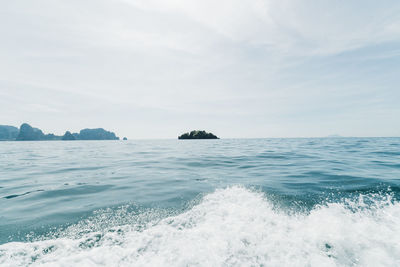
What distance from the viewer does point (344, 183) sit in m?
6.89

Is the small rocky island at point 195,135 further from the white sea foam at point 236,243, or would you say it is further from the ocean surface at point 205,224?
the white sea foam at point 236,243

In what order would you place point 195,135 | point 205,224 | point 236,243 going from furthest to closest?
1. point 195,135
2. point 205,224
3. point 236,243

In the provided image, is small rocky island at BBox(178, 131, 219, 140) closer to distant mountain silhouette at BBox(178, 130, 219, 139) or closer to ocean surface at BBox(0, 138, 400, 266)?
distant mountain silhouette at BBox(178, 130, 219, 139)

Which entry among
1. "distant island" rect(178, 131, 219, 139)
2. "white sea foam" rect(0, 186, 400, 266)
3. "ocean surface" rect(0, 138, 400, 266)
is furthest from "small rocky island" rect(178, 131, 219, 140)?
"white sea foam" rect(0, 186, 400, 266)

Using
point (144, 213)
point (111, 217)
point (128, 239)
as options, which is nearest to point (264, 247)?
point (128, 239)

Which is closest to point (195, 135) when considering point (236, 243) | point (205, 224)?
point (205, 224)

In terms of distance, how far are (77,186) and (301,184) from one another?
9.08 meters

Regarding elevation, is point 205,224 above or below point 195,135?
below

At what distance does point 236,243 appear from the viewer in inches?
128

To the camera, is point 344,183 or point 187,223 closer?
point 187,223

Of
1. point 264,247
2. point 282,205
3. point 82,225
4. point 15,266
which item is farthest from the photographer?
point 282,205

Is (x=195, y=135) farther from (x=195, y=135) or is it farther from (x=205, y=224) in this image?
(x=205, y=224)

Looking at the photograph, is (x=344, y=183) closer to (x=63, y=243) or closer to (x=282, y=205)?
(x=282, y=205)

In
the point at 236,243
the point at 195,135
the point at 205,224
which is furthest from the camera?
the point at 195,135
